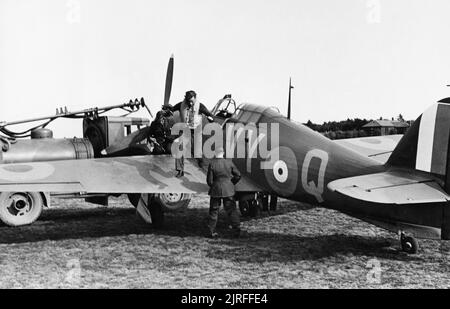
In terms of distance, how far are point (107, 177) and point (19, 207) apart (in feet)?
8.07

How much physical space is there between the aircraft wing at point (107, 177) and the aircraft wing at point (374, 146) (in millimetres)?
3743

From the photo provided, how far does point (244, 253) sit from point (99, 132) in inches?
221

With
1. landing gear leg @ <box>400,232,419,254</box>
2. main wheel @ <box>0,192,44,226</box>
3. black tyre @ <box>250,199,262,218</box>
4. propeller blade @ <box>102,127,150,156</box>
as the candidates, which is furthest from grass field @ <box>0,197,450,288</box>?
propeller blade @ <box>102,127,150,156</box>

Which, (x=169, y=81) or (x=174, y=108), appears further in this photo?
(x=169, y=81)

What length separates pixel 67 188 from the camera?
719 cm

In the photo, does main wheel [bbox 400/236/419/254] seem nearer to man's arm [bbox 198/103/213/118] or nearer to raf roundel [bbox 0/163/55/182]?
man's arm [bbox 198/103/213/118]

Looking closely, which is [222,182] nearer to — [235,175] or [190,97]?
[235,175]

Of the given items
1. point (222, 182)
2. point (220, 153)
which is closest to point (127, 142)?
point (220, 153)

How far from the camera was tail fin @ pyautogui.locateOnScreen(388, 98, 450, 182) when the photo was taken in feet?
18.9

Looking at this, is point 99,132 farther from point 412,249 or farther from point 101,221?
point 412,249

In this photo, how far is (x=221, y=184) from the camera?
773 centimetres

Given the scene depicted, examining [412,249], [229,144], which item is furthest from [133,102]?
[412,249]

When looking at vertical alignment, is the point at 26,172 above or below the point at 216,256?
above

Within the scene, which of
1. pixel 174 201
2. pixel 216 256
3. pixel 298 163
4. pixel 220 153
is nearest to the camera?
pixel 216 256
